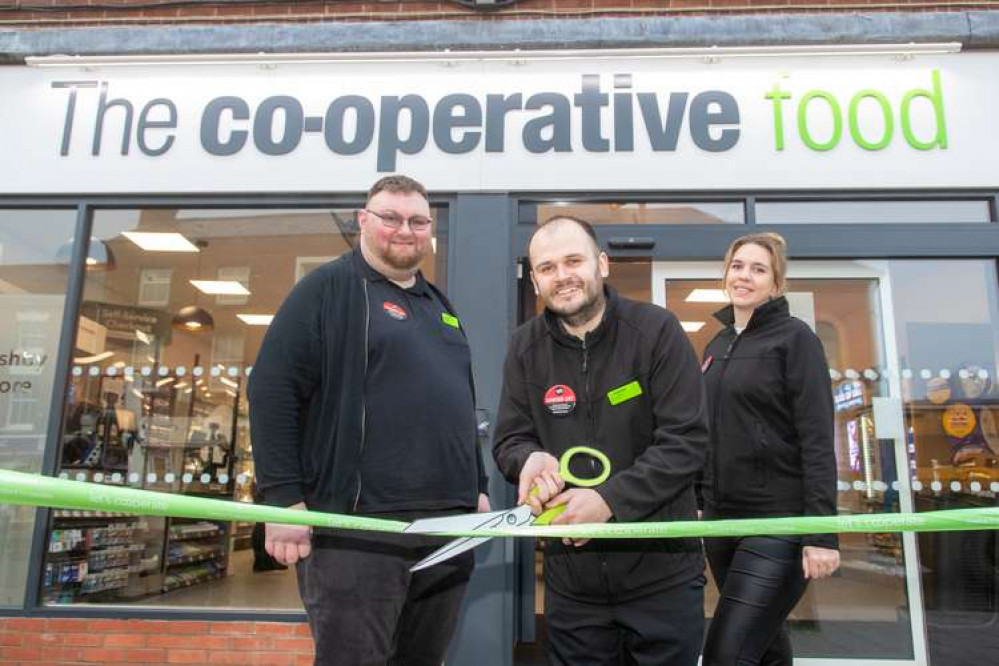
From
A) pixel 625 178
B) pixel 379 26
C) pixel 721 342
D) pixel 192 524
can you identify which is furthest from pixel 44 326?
pixel 721 342

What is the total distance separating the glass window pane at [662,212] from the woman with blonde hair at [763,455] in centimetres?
173

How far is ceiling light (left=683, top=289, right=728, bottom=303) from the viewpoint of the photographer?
4.98 metres

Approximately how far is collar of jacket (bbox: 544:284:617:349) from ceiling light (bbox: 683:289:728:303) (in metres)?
2.68

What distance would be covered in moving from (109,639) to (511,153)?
12.5 ft

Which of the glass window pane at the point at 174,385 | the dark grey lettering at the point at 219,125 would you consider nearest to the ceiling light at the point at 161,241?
the glass window pane at the point at 174,385

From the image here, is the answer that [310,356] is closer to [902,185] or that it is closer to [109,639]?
[109,639]

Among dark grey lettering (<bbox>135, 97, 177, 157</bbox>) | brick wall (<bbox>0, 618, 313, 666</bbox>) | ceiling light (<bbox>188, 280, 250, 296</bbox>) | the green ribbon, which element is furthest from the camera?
ceiling light (<bbox>188, 280, 250, 296</bbox>)

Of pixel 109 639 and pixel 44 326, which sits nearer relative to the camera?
pixel 109 639

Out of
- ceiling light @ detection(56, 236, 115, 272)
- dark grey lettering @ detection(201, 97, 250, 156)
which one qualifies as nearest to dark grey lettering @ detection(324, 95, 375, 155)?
dark grey lettering @ detection(201, 97, 250, 156)

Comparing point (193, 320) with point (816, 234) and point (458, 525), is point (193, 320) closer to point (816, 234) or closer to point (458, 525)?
point (458, 525)

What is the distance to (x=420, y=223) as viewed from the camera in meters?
2.79

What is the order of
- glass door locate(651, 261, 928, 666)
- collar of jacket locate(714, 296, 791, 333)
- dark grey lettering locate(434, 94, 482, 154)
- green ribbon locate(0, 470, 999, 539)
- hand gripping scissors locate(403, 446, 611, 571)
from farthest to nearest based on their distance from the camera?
dark grey lettering locate(434, 94, 482, 154), glass door locate(651, 261, 928, 666), collar of jacket locate(714, 296, 791, 333), hand gripping scissors locate(403, 446, 611, 571), green ribbon locate(0, 470, 999, 539)

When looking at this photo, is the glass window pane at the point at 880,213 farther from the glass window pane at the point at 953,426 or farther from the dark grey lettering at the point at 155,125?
the dark grey lettering at the point at 155,125

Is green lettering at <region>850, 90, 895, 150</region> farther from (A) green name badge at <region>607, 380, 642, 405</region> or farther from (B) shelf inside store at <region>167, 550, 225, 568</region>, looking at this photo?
(B) shelf inside store at <region>167, 550, 225, 568</region>
